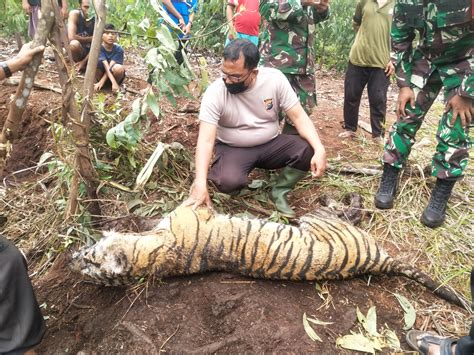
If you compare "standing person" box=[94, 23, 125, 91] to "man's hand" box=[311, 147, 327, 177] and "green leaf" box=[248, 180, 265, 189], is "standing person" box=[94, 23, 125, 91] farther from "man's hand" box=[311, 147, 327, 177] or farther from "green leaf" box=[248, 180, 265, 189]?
"man's hand" box=[311, 147, 327, 177]

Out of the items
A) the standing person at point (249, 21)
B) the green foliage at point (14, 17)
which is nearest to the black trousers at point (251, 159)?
the standing person at point (249, 21)

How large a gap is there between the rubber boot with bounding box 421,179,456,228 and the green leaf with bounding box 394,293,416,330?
32.4 inches

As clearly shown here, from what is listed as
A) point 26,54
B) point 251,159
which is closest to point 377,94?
point 251,159

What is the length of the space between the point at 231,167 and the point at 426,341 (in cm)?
185

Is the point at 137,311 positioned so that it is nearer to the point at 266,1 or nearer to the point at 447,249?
the point at 447,249

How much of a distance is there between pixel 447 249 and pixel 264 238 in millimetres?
1485

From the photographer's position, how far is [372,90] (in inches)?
175

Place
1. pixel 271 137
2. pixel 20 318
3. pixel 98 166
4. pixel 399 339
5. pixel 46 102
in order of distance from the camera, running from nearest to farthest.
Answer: pixel 20 318, pixel 399 339, pixel 98 166, pixel 271 137, pixel 46 102

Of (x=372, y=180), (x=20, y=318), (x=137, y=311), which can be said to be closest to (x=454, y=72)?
(x=372, y=180)

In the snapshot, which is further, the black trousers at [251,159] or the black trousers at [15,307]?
the black trousers at [251,159]

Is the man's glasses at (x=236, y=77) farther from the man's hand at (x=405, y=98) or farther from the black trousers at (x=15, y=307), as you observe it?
the black trousers at (x=15, y=307)

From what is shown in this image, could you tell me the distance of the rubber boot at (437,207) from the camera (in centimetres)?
303

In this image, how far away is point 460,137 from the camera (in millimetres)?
2795

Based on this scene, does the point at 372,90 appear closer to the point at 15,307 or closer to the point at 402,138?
the point at 402,138
